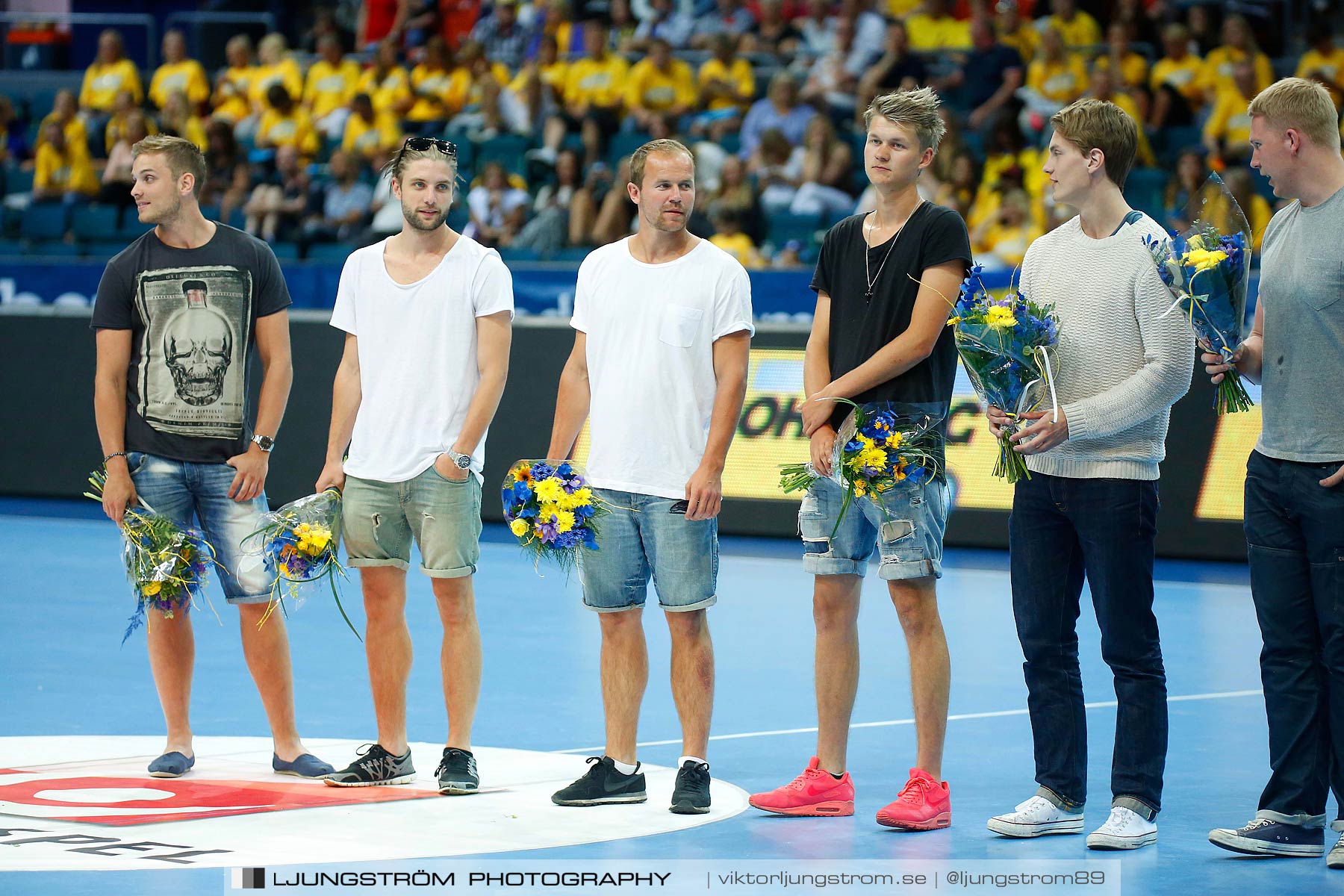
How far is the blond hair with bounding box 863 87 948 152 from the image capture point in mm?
5754

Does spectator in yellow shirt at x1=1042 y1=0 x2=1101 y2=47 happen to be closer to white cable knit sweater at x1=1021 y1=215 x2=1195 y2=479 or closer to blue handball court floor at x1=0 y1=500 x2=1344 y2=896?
blue handball court floor at x1=0 y1=500 x2=1344 y2=896

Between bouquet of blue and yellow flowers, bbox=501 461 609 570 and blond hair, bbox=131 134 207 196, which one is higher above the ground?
blond hair, bbox=131 134 207 196

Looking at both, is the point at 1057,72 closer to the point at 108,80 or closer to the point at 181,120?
the point at 181,120

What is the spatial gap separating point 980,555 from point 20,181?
12876mm

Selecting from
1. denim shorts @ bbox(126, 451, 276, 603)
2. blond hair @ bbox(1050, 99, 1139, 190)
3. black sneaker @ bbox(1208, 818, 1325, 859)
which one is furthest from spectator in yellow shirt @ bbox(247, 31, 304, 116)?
black sneaker @ bbox(1208, 818, 1325, 859)

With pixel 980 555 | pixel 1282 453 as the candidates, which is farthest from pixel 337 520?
pixel 980 555

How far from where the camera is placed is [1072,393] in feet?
18.4

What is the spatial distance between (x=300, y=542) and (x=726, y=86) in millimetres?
12126

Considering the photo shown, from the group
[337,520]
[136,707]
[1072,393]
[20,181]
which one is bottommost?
[136,707]

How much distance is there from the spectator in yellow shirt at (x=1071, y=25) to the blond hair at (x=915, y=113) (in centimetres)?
1133

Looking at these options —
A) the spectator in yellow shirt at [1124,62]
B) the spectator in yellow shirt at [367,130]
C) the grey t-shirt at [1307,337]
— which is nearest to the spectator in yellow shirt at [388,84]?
the spectator in yellow shirt at [367,130]

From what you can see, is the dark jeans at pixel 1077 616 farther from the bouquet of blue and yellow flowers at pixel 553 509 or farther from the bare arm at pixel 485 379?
the bare arm at pixel 485 379

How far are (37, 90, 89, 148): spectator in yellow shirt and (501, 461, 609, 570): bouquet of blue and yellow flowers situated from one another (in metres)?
15.5

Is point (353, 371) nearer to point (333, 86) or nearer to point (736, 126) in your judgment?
point (736, 126)
